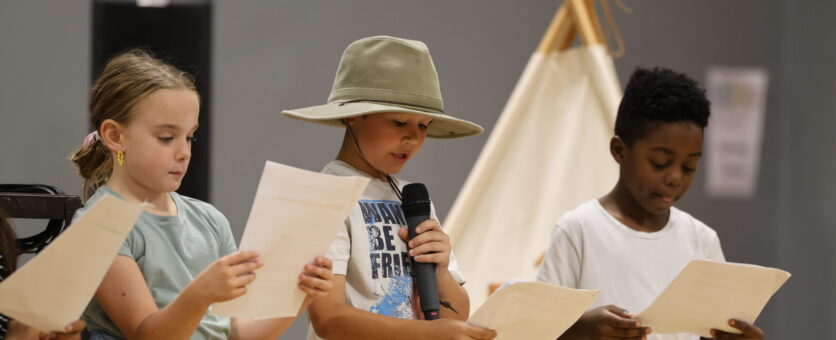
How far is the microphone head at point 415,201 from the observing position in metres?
1.41

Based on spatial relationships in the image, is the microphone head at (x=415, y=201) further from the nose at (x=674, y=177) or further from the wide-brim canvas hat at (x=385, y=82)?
the nose at (x=674, y=177)

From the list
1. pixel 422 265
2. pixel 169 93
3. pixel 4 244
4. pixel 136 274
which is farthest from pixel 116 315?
pixel 422 265

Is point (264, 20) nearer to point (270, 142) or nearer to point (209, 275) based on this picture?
point (270, 142)

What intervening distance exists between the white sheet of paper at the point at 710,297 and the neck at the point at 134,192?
2.59ft

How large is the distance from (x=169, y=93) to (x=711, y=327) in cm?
97

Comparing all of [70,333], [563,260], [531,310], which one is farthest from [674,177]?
[70,333]

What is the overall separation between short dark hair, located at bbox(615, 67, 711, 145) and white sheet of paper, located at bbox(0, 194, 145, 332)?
3.56 ft

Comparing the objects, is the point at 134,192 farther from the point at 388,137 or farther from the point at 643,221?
the point at 643,221

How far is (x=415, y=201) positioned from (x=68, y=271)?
0.53 m

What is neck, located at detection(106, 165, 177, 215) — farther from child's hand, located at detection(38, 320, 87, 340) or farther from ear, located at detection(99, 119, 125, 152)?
child's hand, located at detection(38, 320, 87, 340)

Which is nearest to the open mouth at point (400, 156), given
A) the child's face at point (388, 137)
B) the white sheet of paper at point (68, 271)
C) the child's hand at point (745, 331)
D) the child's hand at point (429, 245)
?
the child's face at point (388, 137)

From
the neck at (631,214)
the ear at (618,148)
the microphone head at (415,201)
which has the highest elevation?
the ear at (618,148)

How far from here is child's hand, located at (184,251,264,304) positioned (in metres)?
1.09

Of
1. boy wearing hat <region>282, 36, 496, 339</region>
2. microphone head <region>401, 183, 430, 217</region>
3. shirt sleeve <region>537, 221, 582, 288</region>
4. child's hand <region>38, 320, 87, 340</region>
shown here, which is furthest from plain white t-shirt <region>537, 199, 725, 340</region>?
child's hand <region>38, 320, 87, 340</region>
